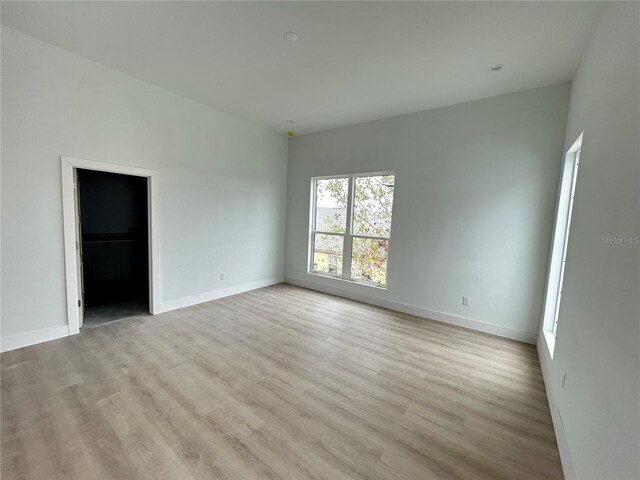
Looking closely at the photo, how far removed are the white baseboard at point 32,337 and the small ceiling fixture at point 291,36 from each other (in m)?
3.83

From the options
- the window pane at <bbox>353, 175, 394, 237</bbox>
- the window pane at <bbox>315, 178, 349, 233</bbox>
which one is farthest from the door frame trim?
the window pane at <bbox>353, 175, 394, 237</bbox>

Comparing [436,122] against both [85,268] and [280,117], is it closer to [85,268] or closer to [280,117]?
[280,117]

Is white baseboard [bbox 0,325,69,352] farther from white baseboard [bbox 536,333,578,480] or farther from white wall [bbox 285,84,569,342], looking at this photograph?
white baseboard [bbox 536,333,578,480]

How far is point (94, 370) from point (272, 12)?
11.2 feet

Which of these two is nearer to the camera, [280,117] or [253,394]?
[253,394]

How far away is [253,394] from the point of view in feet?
6.92

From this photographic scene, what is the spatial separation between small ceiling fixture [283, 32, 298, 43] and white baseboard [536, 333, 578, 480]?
11.5ft

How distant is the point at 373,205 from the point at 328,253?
4.25ft

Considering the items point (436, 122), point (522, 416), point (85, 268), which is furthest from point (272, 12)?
point (85, 268)

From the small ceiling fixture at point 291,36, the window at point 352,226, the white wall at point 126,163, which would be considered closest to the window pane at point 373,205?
the window at point 352,226

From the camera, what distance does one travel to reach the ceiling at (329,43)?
1995 millimetres

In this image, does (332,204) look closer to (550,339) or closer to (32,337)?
(550,339)

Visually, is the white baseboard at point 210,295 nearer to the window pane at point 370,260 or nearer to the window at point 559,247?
the window pane at point 370,260

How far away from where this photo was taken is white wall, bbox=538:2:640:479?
100cm
